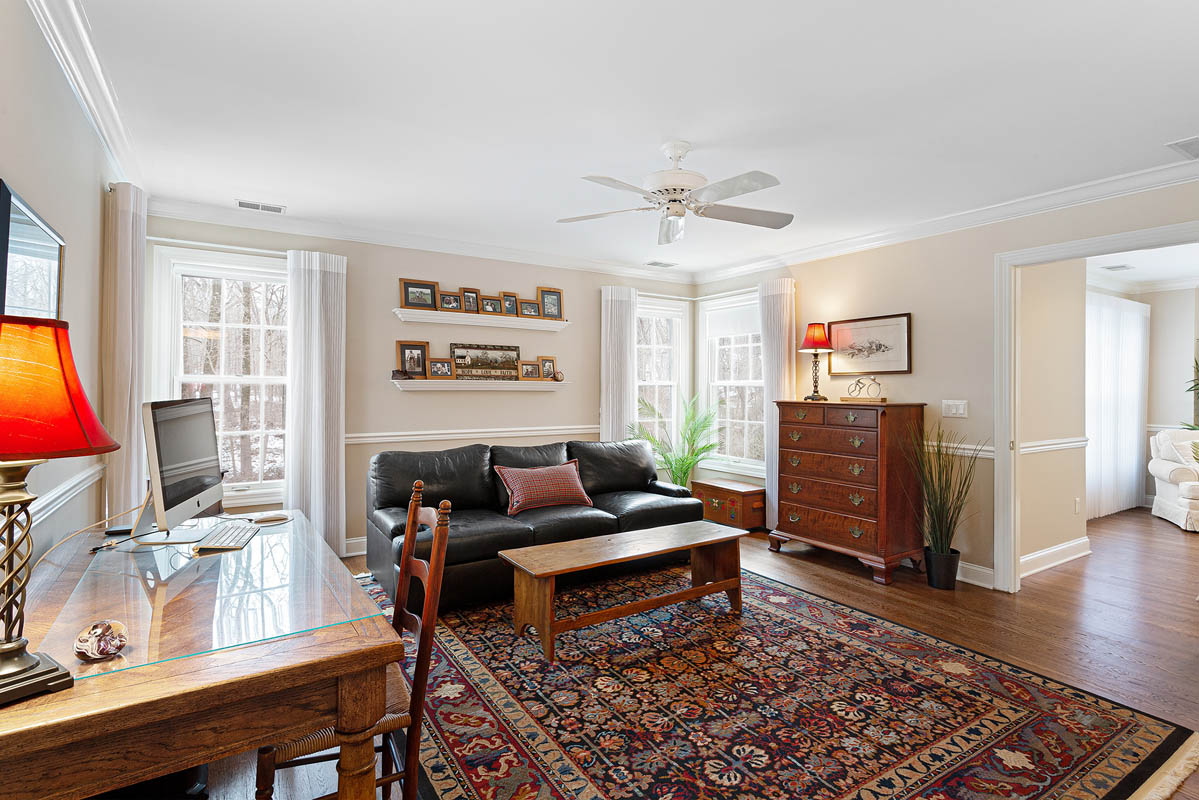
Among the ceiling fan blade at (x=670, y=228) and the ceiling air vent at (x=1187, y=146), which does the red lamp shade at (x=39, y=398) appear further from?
the ceiling air vent at (x=1187, y=146)

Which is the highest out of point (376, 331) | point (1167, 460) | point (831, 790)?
point (376, 331)

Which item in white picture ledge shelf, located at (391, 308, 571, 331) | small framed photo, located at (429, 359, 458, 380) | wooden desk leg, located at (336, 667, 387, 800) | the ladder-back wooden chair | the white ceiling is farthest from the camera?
small framed photo, located at (429, 359, 458, 380)

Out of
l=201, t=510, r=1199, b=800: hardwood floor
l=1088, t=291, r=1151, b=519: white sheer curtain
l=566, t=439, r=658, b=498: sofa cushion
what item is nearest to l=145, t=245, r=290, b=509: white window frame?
l=201, t=510, r=1199, b=800: hardwood floor

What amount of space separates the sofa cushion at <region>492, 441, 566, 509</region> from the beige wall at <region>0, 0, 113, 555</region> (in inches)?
87.3

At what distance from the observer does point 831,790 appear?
6.38 feet

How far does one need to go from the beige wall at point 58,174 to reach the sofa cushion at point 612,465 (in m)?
2.96


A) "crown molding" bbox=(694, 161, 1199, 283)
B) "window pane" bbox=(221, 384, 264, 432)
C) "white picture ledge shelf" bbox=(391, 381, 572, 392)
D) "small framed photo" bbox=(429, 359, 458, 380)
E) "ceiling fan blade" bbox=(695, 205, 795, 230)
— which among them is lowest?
"window pane" bbox=(221, 384, 264, 432)

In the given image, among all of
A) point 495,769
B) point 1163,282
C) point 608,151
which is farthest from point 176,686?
point 1163,282

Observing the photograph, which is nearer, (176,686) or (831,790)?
(176,686)

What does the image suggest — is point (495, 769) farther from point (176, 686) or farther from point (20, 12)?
point (20, 12)

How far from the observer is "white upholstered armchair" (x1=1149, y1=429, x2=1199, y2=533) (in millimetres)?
5496

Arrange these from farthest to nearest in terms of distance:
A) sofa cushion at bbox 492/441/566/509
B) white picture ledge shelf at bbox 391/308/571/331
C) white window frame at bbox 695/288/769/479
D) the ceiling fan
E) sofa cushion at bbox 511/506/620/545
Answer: white window frame at bbox 695/288/769/479, white picture ledge shelf at bbox 391/308/571/331, sofa cushion at bbox 492/441/566/509, sofa cushion at bbox 511/506/620/545, the ceiling fan

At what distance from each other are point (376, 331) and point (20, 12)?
3018mm

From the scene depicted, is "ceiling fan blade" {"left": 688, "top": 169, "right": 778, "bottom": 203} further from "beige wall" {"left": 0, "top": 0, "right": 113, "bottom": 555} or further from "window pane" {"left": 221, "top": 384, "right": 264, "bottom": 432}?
"window pane" {"left": 221, "top": 384, "right": 264, "bottom": 432}
